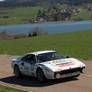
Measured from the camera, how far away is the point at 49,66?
1258 cm

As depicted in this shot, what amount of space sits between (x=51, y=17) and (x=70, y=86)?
130802 millimetres

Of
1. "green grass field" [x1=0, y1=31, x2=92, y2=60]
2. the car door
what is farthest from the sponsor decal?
"green grass field" [x1=0, y1=31, x2=92, y2=60]

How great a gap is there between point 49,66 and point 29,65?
1.51m

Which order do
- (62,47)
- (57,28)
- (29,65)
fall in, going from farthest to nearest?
(57,28), (62,47), (29,65)

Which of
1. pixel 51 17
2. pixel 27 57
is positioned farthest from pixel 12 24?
pixel 27 57

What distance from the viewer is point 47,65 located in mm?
12688

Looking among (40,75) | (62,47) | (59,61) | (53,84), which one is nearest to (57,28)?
(62,47)

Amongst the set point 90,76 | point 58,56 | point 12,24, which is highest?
point 58,56

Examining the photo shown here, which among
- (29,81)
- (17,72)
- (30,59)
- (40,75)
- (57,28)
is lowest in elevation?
(57,28)

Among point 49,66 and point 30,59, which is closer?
point 49,66

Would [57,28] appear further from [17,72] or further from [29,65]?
[29,65]

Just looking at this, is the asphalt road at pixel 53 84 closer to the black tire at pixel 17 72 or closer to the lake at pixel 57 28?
the black tire at pixel 17 72

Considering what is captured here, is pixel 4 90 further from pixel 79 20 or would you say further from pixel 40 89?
pixel 79 20

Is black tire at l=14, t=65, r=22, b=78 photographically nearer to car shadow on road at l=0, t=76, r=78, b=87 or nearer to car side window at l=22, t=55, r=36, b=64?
car shadow on road at l=0, t=76, r=78, b=87
